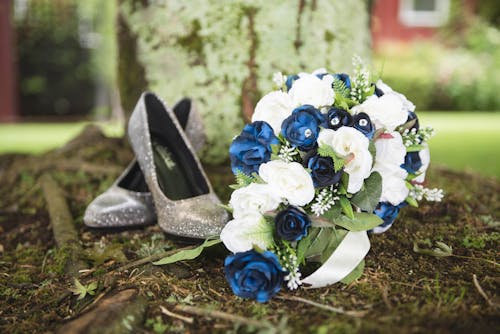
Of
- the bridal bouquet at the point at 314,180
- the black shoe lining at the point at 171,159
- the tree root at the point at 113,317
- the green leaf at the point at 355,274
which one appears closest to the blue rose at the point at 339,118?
the bridal bouquet at the point at 314,180

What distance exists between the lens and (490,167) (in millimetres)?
4844

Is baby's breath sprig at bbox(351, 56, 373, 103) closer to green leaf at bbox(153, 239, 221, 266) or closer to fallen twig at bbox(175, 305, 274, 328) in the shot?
green leaf at bbox(153, 239, 221, 266)

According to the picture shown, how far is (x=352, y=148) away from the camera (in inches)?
66.9

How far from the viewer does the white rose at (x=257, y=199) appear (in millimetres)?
1725

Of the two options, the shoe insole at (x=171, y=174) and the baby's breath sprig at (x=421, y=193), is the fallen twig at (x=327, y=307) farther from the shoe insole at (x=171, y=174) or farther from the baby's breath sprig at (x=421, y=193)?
the shoe insole at (x=171, y=174)

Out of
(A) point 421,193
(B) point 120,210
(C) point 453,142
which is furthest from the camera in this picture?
(C) point 453,142

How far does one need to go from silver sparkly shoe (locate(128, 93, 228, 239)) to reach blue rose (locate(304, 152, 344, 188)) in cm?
57

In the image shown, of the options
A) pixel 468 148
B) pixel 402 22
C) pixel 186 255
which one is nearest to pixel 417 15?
pixel 402 22

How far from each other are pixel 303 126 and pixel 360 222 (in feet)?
1.23

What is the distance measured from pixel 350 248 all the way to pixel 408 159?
1.43 ft

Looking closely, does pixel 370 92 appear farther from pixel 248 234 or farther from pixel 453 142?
pixel 453 142

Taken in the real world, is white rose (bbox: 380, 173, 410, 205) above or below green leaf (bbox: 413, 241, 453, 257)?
above

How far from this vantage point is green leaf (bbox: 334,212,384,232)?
1.78m

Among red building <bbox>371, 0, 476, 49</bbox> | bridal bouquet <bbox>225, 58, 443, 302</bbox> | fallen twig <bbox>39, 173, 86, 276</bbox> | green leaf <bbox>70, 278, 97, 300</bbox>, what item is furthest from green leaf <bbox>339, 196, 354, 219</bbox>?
red building <bbox>371, 0, 476, 49</bbox>
